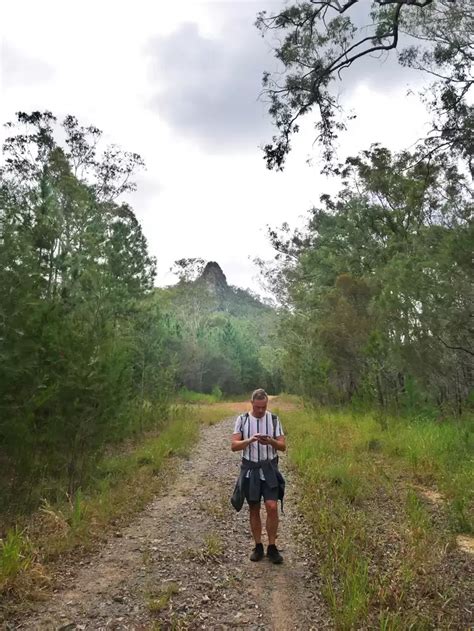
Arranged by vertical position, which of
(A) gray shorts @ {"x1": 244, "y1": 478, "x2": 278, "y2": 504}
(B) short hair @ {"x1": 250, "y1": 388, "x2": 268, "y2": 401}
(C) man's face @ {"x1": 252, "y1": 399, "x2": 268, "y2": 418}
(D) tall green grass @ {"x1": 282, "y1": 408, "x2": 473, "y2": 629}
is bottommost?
(D) tall green grass @ {"x1": 282, "y1": 408, "x2": 473, "y2": 629}

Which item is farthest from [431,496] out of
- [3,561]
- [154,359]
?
[154,359]

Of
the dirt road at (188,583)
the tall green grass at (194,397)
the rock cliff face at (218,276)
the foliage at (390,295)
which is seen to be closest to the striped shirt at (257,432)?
the dirt road at (188,583)

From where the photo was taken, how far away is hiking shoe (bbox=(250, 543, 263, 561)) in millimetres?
5145

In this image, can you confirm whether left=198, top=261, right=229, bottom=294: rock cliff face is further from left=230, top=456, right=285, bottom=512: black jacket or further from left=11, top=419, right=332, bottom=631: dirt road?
left=230, top=456, right=285, bottom=512: black jacket

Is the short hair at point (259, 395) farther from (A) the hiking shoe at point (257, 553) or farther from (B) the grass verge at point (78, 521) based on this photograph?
(B) the grass verge at point (78, 521)

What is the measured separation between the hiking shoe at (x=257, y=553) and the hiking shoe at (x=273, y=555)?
87 millimetres

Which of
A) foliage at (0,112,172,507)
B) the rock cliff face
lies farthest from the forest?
the rock cliff face

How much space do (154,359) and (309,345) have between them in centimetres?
738

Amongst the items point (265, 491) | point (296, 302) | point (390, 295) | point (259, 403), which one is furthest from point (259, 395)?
point (296, 302)

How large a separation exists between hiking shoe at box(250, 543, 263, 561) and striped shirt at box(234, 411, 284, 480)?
77 cm

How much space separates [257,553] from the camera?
17.0 feet

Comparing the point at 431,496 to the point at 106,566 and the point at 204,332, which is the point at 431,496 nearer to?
the point at 106,566

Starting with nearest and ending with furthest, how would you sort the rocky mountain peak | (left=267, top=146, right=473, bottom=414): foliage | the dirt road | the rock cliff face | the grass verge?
the dirt road → the grass verge → (left=267, top=146, right=473, bottom=414): foliage → the rock cliff face → the rocky mountain peak

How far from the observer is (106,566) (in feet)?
16.6
